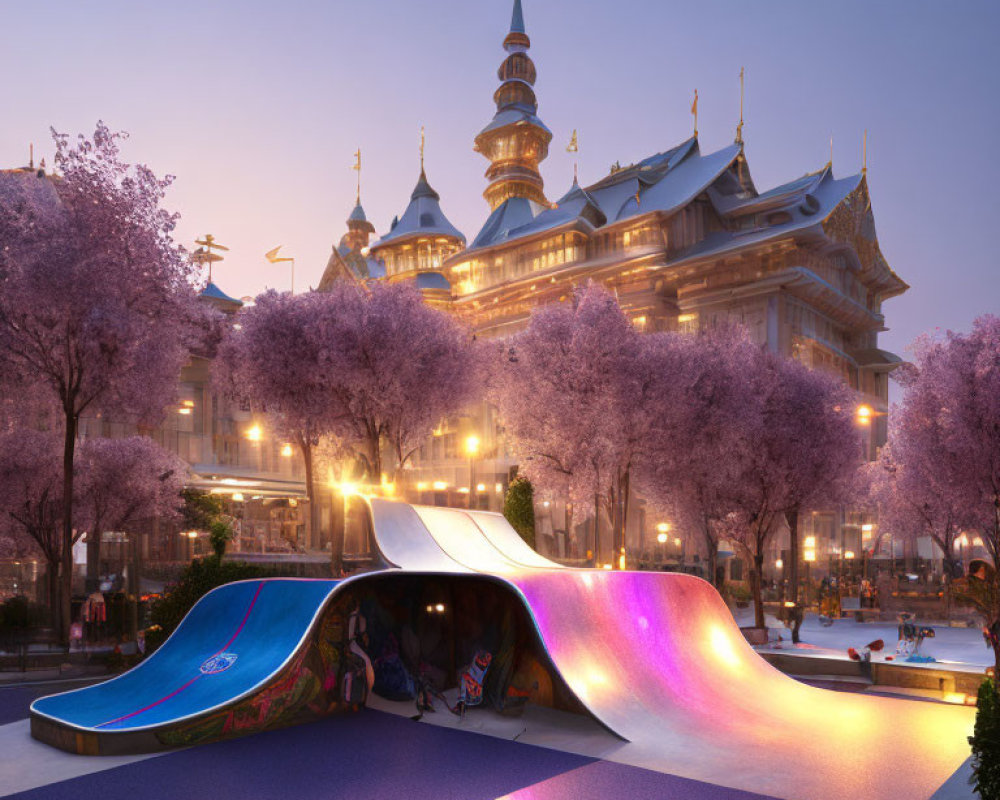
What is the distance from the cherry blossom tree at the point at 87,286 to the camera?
65.8ft

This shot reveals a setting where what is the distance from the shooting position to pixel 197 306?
23.2m

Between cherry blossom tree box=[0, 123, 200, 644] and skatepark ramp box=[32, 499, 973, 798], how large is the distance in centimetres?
788

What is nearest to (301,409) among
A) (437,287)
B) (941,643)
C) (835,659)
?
(835,659)

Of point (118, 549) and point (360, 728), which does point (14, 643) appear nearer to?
point (118, 549)

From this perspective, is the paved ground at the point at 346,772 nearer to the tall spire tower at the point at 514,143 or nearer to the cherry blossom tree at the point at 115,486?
the cherry blossom tree at the point at 115,486

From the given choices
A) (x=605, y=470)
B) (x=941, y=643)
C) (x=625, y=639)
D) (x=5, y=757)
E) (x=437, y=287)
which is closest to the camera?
(x=5, y=757)

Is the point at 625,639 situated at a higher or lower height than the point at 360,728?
higher

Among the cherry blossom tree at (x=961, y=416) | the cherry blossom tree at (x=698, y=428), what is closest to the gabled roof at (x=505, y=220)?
the cherry blossom tree at (x=698, y=428)

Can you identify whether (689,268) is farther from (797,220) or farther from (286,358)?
(286,358)

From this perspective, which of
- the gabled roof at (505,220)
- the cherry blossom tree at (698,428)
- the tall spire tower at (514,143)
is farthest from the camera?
the tall spire tower at (514,143)

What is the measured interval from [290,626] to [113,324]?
34.4 ft

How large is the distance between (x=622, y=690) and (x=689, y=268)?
1450 inches

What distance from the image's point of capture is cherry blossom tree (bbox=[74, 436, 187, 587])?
1056 inches

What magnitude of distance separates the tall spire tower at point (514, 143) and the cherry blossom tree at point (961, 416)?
5023 cm
